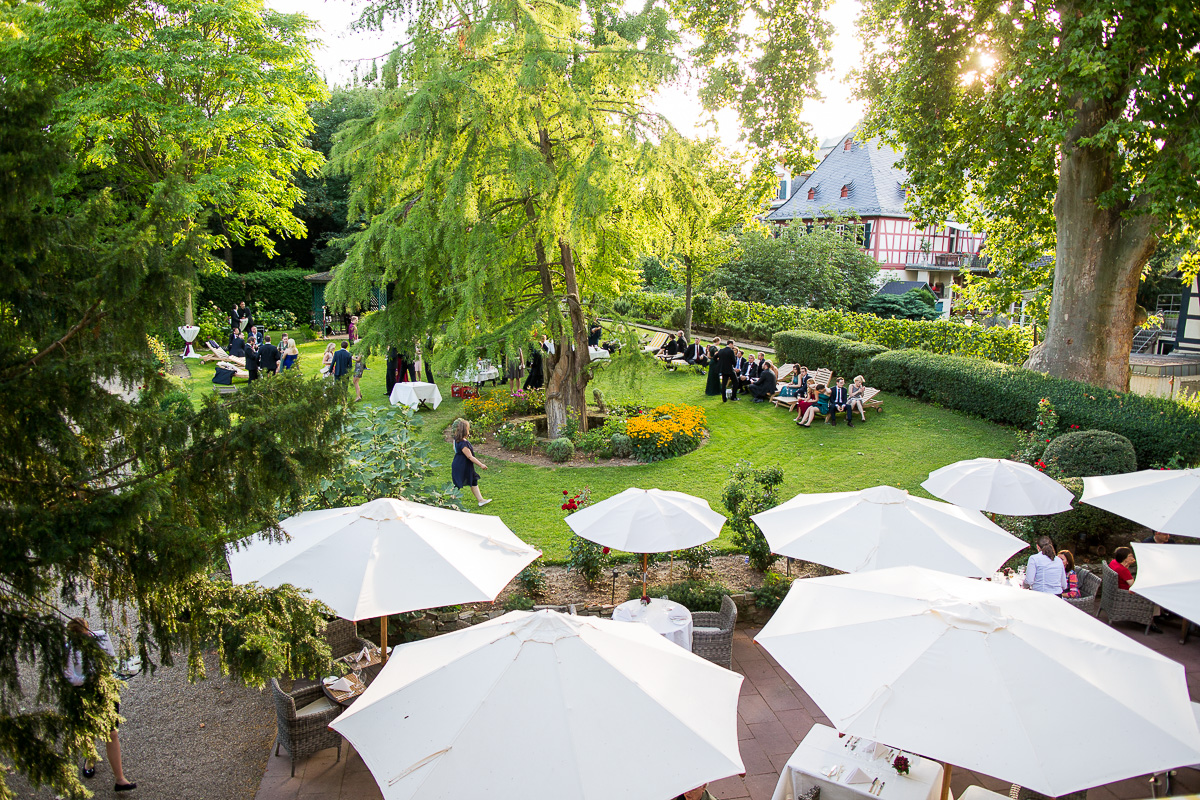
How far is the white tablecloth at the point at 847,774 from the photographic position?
5.14 meters

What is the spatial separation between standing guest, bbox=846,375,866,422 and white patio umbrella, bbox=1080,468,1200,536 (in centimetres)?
766

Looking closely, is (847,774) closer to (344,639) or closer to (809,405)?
(344,639)

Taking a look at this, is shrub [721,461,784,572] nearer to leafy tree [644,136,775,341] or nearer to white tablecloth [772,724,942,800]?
white tablecloth [772,724,942,800]

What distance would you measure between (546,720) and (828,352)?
18395 mm

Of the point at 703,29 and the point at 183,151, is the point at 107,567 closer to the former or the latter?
the point at 703,29

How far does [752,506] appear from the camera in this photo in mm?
9680

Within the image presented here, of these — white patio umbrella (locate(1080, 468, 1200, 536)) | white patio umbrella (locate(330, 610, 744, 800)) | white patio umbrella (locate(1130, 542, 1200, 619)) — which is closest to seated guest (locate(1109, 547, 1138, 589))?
white patio umbrella (locate(1080, 468, 1200, 536))

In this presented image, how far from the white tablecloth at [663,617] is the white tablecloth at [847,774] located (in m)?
1.69

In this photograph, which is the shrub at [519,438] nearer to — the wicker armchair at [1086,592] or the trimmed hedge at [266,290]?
the wicker armchair at [1086,592]

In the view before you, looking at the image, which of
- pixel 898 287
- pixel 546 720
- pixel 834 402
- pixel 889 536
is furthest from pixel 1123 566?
pixel 898 287

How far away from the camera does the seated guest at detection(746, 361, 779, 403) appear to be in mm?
19078

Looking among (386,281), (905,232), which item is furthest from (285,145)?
(905,232)

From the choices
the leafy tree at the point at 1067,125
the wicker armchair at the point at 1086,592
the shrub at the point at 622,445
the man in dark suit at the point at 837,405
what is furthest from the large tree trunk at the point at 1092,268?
the shrub at the point at 622,445

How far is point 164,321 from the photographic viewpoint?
3.92m
